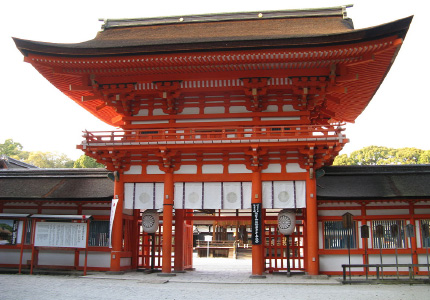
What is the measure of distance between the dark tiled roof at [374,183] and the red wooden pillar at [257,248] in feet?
7.59

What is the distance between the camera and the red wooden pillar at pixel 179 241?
57.7ft

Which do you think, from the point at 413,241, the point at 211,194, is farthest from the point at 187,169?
the point at 413,241

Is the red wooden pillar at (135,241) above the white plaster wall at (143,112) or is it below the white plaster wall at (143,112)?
below

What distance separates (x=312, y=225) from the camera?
50.0ft

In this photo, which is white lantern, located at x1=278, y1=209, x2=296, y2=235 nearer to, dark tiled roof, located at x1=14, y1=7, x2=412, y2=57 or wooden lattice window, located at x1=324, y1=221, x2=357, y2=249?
wooden lattice window, located at x1=324, y1=221, x2=357, y2=249

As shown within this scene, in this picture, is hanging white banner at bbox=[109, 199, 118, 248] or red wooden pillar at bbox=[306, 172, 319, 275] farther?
hanging white banner at bbox=[109, 199, 118, 248]

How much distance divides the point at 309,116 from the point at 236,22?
5.60 meters

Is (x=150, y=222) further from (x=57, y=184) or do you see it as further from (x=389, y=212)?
(x=389, y=212)

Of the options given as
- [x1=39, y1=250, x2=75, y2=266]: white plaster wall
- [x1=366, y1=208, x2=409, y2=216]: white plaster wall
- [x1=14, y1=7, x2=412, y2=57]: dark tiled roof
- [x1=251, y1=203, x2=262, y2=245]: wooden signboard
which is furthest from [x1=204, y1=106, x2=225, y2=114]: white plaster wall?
[x1=39, y1=250, x2=75, y2=266]: white plaster wall

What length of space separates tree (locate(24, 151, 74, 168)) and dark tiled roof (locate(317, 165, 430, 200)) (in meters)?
66.1

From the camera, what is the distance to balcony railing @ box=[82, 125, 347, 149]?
14.9m

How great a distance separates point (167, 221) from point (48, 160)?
66.5m

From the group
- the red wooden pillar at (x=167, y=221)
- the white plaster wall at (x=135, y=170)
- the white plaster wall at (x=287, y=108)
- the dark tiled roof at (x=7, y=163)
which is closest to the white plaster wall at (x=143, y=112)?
the white plaster wall at (x=135, y=170)

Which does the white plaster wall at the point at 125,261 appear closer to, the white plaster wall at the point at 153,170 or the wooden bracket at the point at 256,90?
the white plaster wall at the point at 153,170
